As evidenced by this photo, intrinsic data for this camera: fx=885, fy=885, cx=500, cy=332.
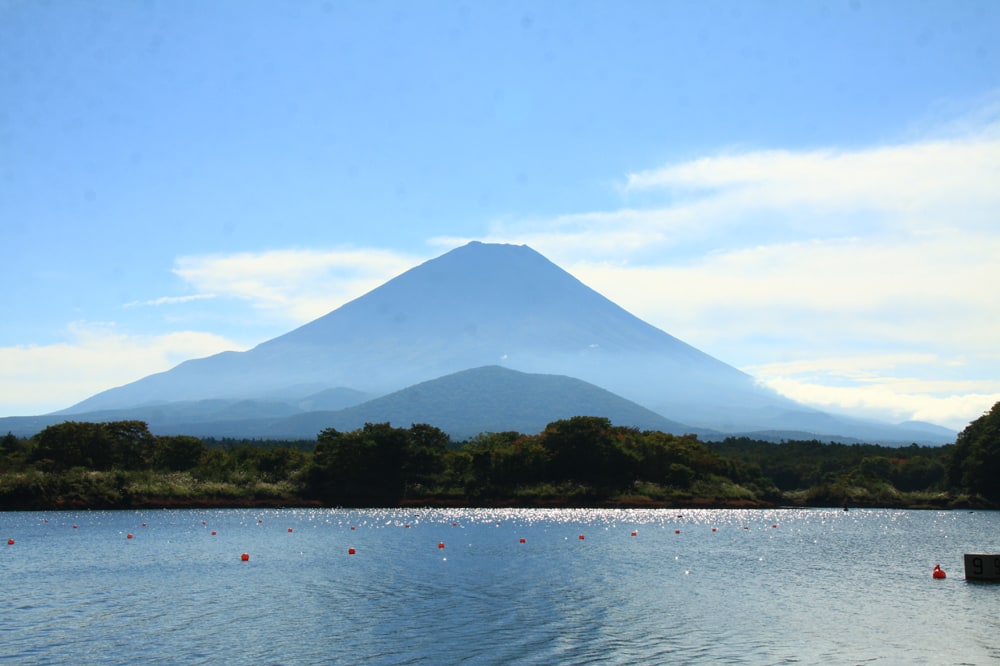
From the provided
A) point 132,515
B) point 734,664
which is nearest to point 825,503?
point 132,515

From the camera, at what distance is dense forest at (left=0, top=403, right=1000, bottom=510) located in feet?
399

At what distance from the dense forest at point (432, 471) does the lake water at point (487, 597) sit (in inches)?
1373

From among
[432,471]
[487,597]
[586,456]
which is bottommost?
[487,597]

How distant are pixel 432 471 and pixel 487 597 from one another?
278 ft

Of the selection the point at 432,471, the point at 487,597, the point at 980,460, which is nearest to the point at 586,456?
the point at 432,471

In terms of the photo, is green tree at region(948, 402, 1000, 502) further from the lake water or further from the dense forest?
the lake water

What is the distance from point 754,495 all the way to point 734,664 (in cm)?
11470

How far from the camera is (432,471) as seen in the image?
129250 mm

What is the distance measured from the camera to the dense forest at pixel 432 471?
12156cm

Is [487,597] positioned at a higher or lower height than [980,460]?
lower

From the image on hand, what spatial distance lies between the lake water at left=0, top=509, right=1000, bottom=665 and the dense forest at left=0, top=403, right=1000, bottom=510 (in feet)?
114

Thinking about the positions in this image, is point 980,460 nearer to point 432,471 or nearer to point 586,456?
point 586,456

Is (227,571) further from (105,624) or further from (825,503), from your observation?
(825,503)

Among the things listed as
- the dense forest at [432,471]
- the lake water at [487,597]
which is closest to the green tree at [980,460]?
the dense forest at [432,471]
